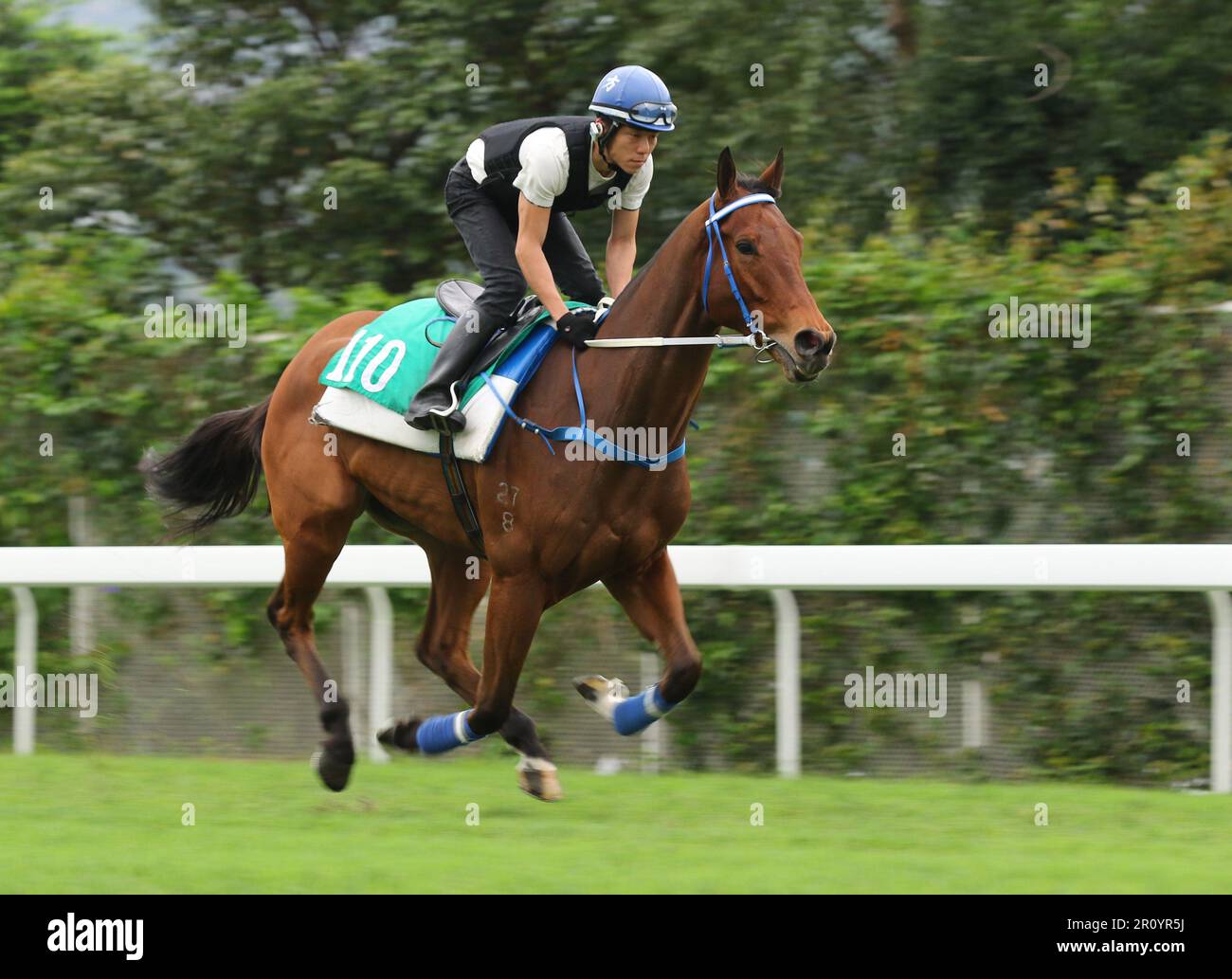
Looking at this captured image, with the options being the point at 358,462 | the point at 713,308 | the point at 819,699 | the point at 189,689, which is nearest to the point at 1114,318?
the point at 819,699

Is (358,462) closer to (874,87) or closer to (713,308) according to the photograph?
(713,308)

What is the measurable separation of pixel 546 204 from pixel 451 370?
62cm

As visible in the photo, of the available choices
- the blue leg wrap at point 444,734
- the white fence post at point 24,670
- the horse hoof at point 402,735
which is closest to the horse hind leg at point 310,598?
the horse hoof at point 402,735

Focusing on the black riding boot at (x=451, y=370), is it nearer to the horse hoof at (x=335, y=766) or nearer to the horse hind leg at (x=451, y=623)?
the horse hind leg at (x=451, y=623)

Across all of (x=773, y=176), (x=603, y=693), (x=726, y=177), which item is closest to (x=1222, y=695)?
(x=603, y=693)

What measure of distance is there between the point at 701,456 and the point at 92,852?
3599mm

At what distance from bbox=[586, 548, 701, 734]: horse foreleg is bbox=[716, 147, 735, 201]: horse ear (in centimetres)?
114

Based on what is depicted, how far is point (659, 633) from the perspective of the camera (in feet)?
19.7

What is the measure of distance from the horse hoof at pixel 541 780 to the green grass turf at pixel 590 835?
66 mm

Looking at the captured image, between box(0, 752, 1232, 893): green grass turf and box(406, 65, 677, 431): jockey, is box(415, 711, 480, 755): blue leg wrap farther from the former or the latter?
box(406, 65, 677, 431): jockey

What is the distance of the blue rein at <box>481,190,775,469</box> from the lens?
5.47m

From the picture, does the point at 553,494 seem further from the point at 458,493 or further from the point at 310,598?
the point at 310,598

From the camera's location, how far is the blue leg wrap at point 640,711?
19.5ft
